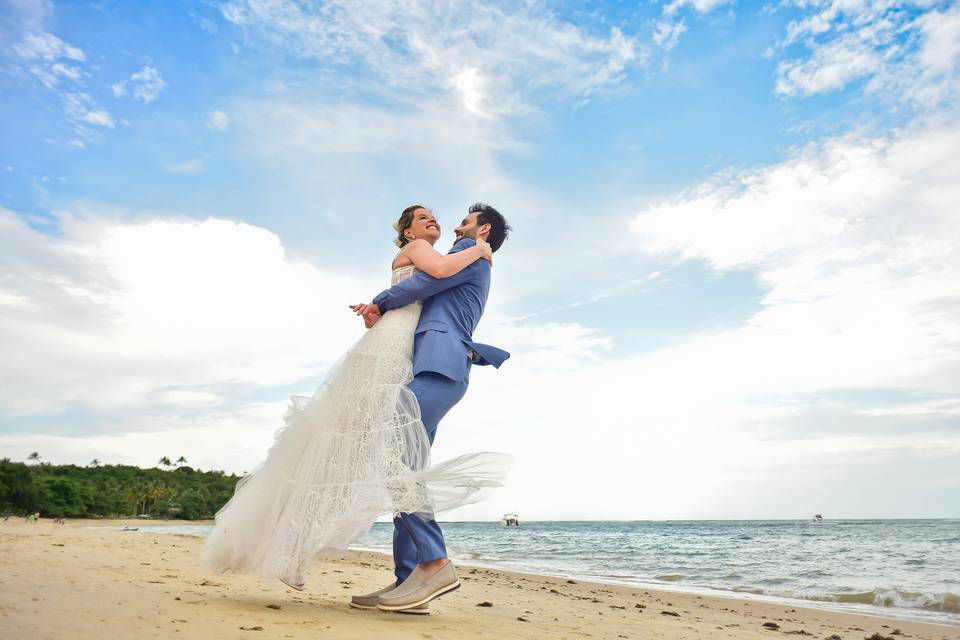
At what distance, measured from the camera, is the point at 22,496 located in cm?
5497

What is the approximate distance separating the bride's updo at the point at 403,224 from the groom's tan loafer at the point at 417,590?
2.02m

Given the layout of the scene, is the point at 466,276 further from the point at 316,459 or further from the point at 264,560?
the point at 264,560

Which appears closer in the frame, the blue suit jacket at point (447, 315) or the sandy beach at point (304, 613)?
the sandy beach at point (304, 613)

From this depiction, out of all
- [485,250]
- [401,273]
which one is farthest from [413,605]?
[485,250]

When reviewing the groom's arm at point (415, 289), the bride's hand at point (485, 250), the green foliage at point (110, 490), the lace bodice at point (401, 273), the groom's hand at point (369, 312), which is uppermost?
the bride's hand at point (485, 250)

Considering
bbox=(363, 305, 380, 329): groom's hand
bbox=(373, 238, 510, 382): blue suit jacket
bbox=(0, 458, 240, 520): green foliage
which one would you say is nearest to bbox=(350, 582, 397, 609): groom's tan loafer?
bbox=(373, 238, 510, 382): blue suit jacket

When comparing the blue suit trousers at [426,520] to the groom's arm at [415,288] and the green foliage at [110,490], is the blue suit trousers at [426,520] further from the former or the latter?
the green foliage at [110,490]

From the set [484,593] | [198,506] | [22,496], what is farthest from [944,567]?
[198,506]

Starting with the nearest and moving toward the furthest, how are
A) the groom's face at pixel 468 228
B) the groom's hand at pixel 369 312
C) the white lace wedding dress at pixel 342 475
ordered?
the white lace wedding dress at pixel 342 475
the groom's hand at pixel 369 312
the groom's face at pixel 468 228

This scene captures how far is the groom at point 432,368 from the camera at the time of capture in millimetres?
3598

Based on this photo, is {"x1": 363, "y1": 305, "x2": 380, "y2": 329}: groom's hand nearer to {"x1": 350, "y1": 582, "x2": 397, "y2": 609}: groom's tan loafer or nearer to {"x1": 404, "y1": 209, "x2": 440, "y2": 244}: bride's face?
{"x1": 404, "y1": 209, "x2": 440, "y2": 244}: bride's face

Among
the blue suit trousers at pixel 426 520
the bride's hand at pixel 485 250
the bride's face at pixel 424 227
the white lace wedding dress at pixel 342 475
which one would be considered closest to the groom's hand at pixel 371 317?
the white lace wedding dress at pixel 342 475

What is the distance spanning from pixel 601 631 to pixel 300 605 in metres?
1.91

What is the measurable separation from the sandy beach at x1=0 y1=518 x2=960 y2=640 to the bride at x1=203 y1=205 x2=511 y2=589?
35cm
